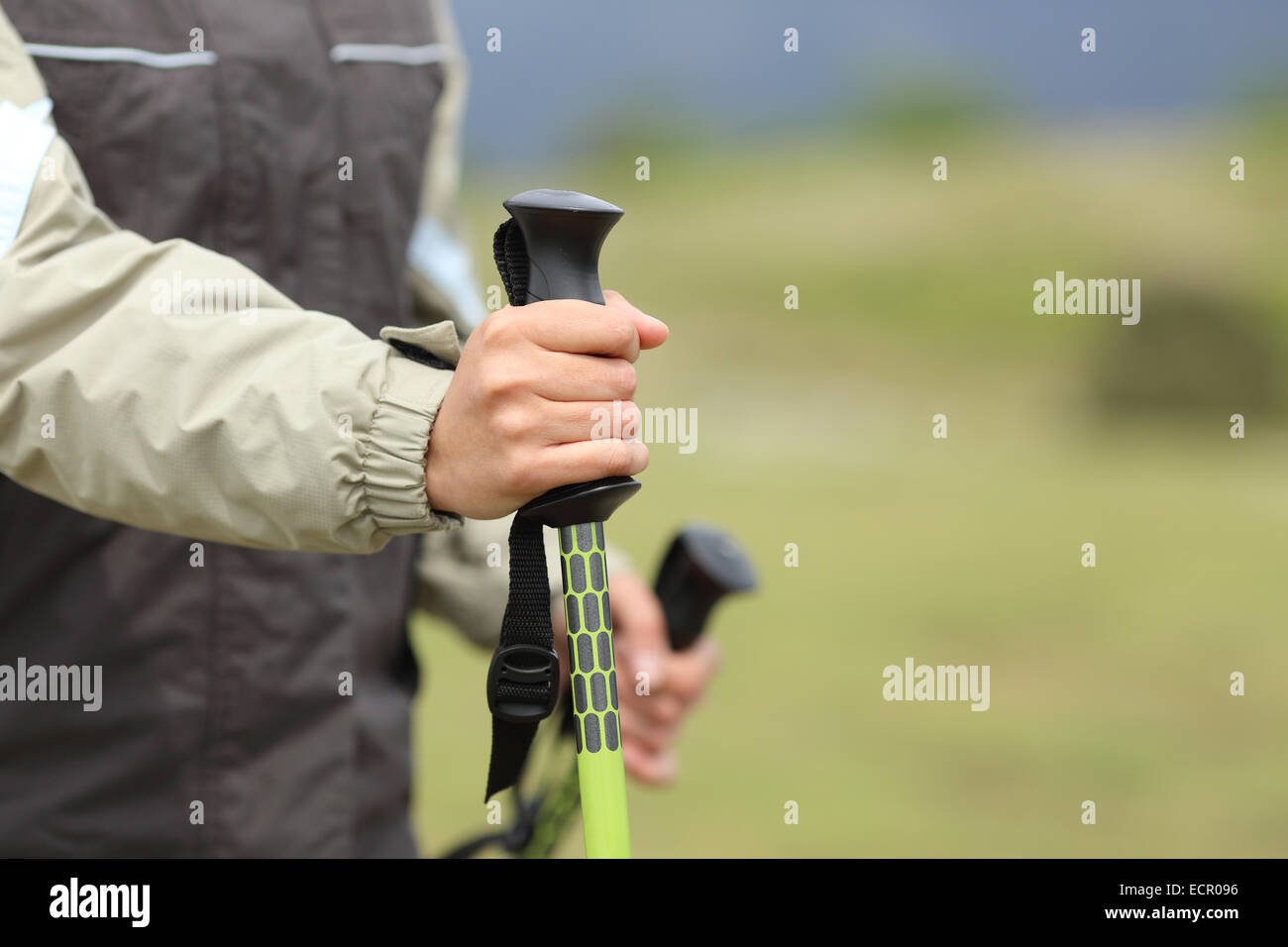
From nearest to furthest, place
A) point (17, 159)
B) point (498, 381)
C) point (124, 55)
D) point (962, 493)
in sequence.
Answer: point (498, 381)
point (17, 159)
point (124, 55)
point (962, 493)

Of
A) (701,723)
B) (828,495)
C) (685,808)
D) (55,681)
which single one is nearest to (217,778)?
(55,681)

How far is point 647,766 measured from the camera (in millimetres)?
1786

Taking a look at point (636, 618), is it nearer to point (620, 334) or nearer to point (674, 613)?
point (674, 613)

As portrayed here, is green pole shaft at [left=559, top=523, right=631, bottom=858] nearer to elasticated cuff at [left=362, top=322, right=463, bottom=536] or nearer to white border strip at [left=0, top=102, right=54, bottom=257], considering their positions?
elasticated cuff at [left=362, top=322, right=463, bottom=536]

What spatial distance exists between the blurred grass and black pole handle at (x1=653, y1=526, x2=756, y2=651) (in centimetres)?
229

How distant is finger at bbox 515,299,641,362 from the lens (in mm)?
1008

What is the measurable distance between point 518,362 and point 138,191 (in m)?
0.56

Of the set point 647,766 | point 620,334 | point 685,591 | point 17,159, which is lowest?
point 647,766

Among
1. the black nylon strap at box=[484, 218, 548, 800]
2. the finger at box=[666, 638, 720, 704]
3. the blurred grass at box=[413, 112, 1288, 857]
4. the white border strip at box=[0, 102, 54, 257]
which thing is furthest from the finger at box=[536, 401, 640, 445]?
the blurred grass at box=[413, 112, 1288, 857]

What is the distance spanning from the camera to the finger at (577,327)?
101cm

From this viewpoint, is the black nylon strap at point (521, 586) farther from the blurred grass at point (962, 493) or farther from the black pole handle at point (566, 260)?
the blurred grass at point (962, 493)

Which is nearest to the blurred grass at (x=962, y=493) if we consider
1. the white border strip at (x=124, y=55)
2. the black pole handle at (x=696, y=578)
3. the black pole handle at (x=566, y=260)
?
the black pole handle at (x=696, y=578)

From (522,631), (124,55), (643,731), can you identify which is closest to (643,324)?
(522,631)

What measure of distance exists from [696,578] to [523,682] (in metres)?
0.65
